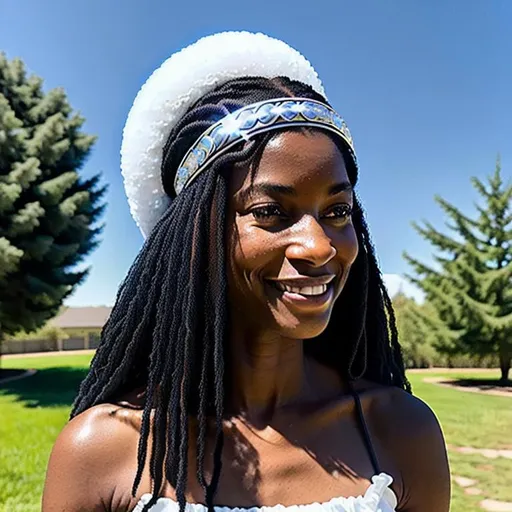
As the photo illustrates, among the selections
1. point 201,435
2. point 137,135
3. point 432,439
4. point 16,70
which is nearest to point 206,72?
point 137,135

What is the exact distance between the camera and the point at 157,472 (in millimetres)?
1092

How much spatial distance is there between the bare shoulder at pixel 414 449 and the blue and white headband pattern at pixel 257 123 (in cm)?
62

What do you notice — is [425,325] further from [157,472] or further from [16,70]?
[157,472]

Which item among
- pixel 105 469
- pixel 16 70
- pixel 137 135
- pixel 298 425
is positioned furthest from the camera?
pixel 16 70

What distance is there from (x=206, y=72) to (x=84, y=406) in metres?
0.78

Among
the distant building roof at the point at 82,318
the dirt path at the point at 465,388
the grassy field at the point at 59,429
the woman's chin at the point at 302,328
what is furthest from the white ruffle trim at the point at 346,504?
the distant building roof at the point at 82,318

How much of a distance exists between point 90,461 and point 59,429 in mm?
7657

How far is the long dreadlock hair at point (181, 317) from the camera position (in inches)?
43.9

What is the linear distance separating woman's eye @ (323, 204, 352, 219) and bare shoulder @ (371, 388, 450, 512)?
1.52 feet

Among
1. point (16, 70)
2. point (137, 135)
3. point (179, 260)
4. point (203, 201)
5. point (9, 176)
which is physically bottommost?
point (179, 260)

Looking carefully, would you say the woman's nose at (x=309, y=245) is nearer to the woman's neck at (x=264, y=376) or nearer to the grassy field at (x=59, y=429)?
the woman's neck at (x=264, y=376)

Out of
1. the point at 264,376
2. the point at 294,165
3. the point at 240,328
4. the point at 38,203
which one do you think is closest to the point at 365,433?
the point at 264,376

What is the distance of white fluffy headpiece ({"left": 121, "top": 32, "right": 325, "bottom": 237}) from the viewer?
128cm

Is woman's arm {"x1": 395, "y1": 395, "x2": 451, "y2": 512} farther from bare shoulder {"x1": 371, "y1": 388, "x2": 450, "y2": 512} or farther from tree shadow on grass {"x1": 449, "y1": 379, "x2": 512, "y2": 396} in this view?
tree shadow on grass {"x1": 449, "y1": 379, "x2": 512, "y2": 396}
